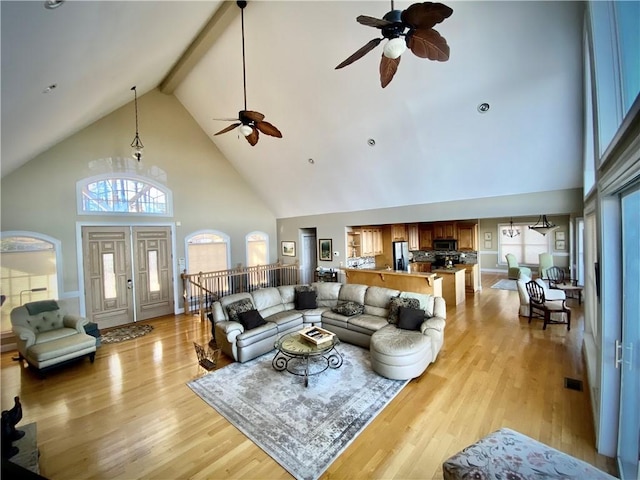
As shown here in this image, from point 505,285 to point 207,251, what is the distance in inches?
392

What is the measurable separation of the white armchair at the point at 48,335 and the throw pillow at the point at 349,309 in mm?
4090

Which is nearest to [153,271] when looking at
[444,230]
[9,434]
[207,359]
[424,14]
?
[207,359]

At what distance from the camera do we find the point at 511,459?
5.57ft

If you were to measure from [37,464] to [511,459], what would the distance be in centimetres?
374

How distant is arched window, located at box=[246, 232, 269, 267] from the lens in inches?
352

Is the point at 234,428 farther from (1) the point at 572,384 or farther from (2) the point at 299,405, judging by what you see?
(1) the point at 572,384

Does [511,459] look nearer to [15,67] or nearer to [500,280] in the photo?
→ [15,67]

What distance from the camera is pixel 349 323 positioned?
15.6 feet

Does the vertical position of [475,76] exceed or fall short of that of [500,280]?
it exceeds it

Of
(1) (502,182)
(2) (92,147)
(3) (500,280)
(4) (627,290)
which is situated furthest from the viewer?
Result: (3) (500,280)

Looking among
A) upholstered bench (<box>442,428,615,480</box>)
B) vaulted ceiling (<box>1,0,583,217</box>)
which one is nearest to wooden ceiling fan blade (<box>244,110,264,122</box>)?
vaulted ceiling (<box>1,0,583,217</box>)

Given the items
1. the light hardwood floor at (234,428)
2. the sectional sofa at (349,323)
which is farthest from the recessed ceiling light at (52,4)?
the sectional sofa at (349,323)

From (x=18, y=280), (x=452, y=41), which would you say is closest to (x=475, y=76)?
(x=452, y=41)

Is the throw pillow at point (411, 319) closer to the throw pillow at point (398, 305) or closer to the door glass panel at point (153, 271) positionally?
the throw pillow at point (398, 305)
